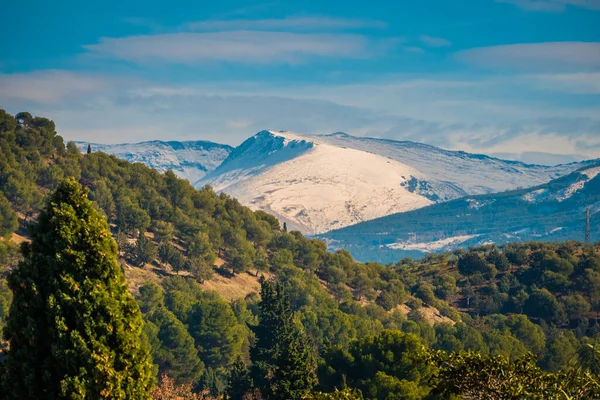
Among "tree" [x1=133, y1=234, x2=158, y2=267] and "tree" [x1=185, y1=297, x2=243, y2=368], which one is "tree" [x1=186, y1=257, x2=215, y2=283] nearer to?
"tree" [x1=133, y1=234, x2=158, y2=267]

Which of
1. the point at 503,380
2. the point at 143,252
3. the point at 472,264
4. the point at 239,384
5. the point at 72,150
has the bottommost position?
the point at 472,264

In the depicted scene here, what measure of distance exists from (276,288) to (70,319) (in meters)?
95.1

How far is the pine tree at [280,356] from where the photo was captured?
170 feet

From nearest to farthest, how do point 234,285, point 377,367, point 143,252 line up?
point 377,367, point 143,252, point 234,285

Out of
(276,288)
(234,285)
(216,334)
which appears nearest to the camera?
(216,334)

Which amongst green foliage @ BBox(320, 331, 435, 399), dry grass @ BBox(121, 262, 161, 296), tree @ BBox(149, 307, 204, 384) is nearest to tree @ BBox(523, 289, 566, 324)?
dry grass @ BBox(121, 262, 161, 296)

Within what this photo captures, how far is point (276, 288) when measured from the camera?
119500 mm

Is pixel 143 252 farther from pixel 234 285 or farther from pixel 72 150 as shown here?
pixel 72 150

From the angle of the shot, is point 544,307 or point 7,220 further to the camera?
point 544,307

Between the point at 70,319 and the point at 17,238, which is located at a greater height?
the point at 70,319

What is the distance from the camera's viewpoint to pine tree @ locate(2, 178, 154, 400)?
2436 centimetres

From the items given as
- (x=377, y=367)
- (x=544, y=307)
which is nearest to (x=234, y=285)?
(x=544, y=307)

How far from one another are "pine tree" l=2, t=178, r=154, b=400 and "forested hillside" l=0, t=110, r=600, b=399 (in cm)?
3727

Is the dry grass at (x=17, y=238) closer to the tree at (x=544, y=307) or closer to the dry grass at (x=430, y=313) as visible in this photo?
the dry grass at (x=430, y=313)
